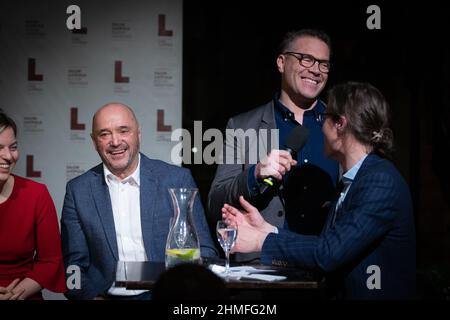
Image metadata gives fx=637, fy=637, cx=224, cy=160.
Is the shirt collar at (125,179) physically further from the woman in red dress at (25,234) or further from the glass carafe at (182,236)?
the glass carafe at (182,236)

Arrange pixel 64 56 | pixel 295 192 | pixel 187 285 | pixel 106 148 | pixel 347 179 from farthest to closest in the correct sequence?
pixel 64 56, pixel 295 192, pixel 106 148, pixel 347 179, pixel 187 285

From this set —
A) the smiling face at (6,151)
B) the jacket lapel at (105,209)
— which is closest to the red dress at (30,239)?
the smiling face at (6,151)

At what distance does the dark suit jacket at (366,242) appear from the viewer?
257 cm

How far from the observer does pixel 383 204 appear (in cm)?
258

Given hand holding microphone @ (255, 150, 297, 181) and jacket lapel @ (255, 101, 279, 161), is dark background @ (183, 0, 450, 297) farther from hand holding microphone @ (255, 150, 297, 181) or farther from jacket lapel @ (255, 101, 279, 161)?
hand holding microphone @ (255, 150, 297, 181)

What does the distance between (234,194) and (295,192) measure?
0.38 metres

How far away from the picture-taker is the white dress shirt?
318 centimetres

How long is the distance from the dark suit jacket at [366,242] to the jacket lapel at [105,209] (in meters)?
0.80

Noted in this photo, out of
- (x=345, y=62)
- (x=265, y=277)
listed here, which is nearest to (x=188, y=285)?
(x=265, y=277)

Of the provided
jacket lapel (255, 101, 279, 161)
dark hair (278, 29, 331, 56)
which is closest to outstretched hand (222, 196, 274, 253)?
jacket lapel (255, 101, 279, 161)

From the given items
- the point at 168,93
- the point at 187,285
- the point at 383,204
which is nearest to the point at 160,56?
the point at 168,93

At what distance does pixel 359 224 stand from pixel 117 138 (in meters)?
1.34

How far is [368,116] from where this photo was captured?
2787mm
